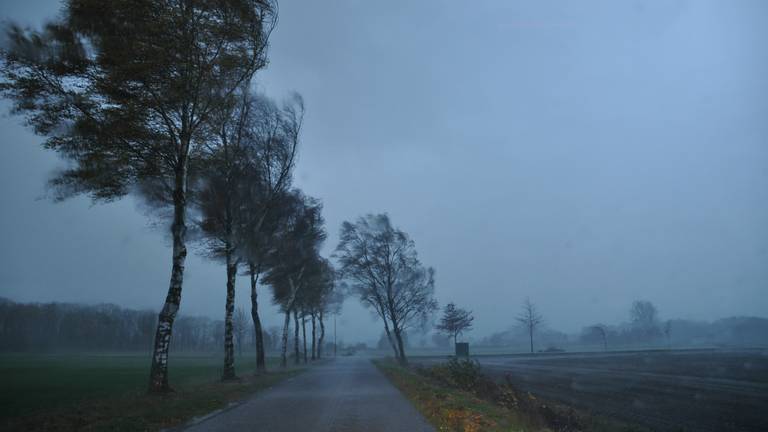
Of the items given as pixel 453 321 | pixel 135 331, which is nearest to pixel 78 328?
pixel 135 331

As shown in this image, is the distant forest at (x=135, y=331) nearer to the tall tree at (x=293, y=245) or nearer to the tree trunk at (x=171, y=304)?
the tall tree at (x=293, y=245)

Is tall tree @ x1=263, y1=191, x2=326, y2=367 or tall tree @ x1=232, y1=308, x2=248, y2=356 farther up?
tall tree @ x1=263, y1=191, x2=326, y2=367

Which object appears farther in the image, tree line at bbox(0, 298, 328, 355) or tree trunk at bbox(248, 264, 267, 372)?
tree line at bbox(0, 298, 328, 355)

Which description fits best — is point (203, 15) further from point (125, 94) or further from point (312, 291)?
point (312, 291)

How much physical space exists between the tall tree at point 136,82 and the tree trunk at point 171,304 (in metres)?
0.03

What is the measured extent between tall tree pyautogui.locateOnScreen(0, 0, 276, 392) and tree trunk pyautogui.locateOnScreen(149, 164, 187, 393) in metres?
0.03

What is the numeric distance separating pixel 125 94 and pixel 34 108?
2471mm

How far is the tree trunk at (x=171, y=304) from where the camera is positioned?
44.4 feet

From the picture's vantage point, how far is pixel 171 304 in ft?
46.3

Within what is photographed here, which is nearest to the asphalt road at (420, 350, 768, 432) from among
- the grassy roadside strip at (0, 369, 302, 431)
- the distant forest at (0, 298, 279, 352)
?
the grassy roadside strip at (0, 369, 302, 431)

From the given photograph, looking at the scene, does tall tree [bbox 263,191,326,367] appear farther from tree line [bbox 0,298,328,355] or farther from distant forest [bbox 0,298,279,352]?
distant forest [bbox 0,298,279,352]

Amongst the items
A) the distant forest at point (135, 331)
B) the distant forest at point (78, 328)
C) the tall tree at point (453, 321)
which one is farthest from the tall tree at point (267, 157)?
the distant forest at point (78, 328)

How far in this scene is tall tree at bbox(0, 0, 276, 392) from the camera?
41.5ft

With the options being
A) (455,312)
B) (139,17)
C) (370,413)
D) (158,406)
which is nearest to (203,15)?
(139,17)
